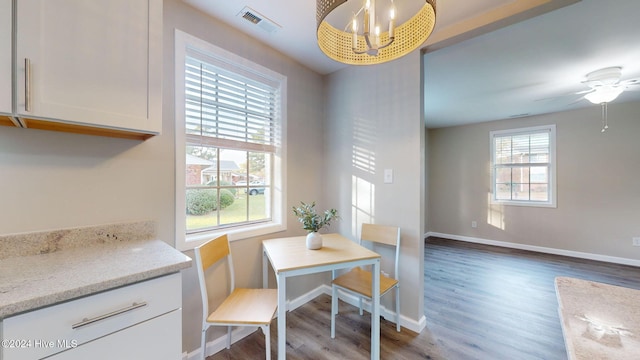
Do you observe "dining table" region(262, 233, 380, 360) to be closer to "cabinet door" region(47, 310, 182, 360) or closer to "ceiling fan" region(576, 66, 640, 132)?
"cabinet door" region(47, 310, 182, 360)

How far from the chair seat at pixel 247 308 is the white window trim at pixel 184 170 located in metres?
0.44

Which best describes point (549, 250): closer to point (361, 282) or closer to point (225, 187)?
point (361, 282)

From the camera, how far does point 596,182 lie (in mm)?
3646

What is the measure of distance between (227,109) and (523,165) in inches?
204

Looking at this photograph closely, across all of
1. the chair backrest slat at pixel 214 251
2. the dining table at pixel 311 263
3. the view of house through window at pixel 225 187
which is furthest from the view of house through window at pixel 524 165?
the chair backrest slat at pixel 214 251

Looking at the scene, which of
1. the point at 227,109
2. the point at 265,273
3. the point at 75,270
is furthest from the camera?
the point at 265,273

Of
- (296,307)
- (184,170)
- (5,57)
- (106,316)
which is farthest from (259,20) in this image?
(296,307)

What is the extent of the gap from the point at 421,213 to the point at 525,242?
3.83 meters

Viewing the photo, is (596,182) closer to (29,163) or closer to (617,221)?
(617,221)

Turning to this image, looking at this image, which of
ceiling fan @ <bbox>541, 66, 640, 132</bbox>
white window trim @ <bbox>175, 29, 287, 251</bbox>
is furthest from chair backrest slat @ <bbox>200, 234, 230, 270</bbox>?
ceiling fan @ <bbox>541, 66, 640, 132</bbox>

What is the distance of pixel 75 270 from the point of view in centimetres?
87

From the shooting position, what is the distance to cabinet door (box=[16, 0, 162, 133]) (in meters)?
0.87

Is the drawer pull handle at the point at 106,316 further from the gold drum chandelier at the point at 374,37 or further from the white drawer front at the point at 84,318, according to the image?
the gold drum chandelier at the point at 374,37

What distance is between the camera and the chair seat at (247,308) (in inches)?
53.4
